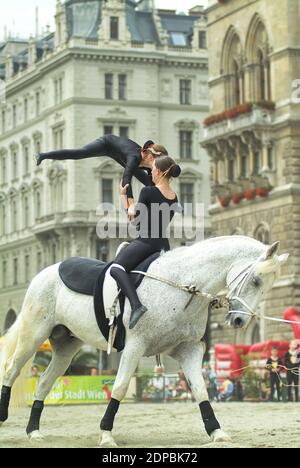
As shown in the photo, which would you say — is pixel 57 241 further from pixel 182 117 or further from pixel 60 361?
pixel 60 361

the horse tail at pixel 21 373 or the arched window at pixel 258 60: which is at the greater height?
the arched window at pixel 258 60

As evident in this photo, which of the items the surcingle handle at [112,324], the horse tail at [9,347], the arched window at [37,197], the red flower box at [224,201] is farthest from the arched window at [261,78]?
the surcingle handle at [112,324]

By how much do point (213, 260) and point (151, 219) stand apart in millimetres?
881

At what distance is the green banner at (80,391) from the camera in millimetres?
35500

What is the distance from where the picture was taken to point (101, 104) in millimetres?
82500

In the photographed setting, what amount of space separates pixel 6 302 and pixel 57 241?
10456 millimetres

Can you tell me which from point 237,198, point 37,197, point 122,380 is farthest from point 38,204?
point 122,380

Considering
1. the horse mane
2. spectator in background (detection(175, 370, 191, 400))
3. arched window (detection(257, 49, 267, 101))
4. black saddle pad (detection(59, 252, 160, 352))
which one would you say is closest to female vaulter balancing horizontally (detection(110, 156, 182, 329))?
black saddle pad (detection(59, 252, 160, 352))

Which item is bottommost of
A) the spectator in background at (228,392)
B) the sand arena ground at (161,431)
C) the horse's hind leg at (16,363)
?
the sand arena ground at (161,431)

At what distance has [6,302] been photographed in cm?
9162

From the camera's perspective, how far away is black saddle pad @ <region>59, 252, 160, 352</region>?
13664 millimetres

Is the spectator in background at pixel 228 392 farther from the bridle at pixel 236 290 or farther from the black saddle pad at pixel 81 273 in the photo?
the bridle at pixel 236 290

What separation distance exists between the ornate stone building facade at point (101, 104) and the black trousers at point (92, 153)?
215ft

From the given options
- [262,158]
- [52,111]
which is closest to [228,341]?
[262,158]
